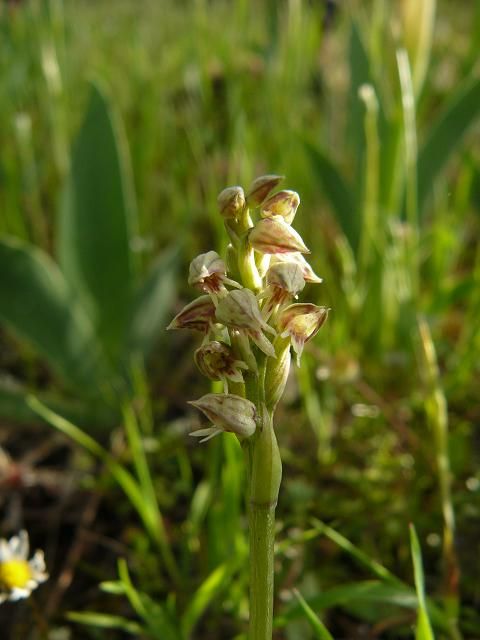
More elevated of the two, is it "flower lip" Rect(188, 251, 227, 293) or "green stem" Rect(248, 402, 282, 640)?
"flower lip" Rect(188, 251, 227, 293)

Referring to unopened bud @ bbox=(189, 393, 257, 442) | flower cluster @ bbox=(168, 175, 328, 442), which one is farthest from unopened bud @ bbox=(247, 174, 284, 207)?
unopened bud @ bbox=(189, 393, 257, 442)

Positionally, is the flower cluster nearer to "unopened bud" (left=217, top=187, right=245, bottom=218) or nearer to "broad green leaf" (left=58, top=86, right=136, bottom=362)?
"unopened bud" (left=217, top=187, right=245, bottom=218)

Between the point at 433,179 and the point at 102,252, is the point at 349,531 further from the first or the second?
the point at 433,179

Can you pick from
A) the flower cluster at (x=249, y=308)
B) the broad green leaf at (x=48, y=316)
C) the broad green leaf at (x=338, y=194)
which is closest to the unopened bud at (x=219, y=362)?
the flower cluster at (x=249, y=308)

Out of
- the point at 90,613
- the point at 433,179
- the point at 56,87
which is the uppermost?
the point at 56,87

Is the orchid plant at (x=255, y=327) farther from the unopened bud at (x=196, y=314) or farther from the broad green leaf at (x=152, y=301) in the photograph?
the broad green leaf at (x=152, y=301)

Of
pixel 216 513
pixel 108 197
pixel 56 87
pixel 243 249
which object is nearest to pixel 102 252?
pixel 108 197
